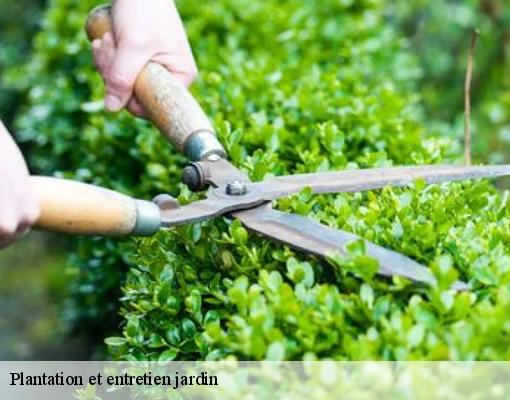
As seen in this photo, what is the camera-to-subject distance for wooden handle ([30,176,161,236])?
84.5 inches

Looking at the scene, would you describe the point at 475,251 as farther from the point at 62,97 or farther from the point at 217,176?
the point at 62,97

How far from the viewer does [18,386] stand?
443 centimetres

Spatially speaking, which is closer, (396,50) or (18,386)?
(18,386)

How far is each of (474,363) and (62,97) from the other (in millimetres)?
3156

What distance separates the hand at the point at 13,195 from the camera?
1.99m

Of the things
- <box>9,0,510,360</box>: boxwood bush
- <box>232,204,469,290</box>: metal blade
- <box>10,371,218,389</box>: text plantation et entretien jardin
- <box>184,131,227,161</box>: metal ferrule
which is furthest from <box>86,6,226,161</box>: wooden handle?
<box>10,371,218,389</box>: text plantation et entretien jardin

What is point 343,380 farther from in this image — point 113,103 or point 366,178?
point 113,103

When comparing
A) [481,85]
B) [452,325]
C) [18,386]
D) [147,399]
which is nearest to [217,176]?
[147,399]

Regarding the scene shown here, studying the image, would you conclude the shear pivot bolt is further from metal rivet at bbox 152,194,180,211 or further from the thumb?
the thumb

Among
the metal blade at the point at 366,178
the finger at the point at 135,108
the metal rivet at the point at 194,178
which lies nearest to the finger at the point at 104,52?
the finger at the point at 135,108

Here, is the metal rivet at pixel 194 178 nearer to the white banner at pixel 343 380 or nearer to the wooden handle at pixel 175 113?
the wooden handle at pixel 175 113

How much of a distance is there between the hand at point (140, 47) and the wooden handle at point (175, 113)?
0.03 m

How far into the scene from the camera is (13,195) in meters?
2.01

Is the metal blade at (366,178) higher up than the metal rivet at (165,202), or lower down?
lower down
